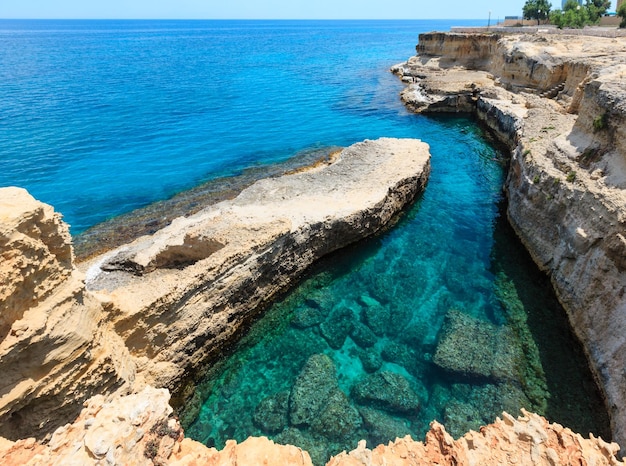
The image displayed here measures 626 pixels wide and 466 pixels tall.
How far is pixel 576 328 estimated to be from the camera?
14.4m

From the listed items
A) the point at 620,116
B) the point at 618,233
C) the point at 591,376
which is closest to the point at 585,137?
the point at 620,116

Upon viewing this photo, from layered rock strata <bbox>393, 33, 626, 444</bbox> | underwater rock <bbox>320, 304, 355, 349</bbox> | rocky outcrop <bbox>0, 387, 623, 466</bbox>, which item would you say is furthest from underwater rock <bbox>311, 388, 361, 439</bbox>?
layered rock strata <bbox>393, 33, 626, 444</bbox>

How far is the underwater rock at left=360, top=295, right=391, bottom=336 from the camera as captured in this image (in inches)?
629

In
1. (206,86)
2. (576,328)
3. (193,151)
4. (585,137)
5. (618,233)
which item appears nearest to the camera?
(618,233)

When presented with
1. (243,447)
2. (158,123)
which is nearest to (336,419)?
(243,447)

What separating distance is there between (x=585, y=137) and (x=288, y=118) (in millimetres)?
28905

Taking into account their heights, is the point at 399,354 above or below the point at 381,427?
above

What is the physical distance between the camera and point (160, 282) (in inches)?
525

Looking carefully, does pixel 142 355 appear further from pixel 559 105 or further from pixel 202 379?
pixel 559 105

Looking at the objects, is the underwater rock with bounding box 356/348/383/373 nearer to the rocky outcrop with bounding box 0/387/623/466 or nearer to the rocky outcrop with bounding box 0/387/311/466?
the rocky outcrop with bounding box 0/387/623/466

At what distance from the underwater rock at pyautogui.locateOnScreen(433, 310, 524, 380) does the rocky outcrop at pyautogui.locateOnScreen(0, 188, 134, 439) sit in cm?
1159

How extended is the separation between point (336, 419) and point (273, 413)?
215 cm

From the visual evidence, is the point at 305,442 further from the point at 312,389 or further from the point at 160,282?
the point at 160,282

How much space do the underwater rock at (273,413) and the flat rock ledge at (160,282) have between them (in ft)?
8.92
